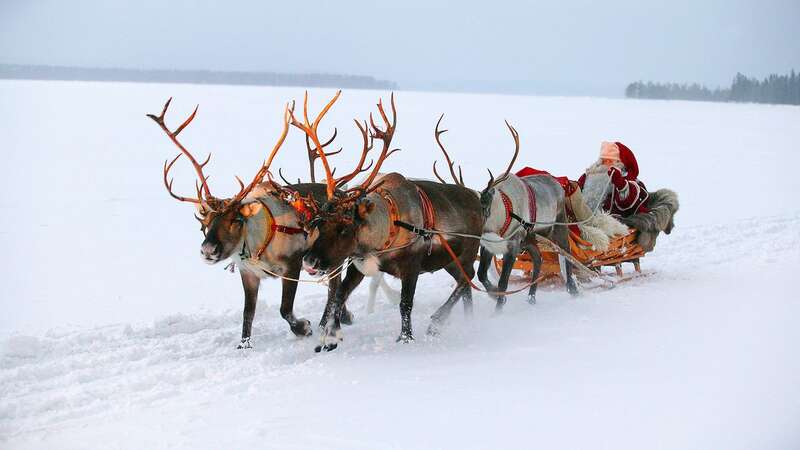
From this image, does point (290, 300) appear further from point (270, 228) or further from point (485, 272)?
point (485, 272)

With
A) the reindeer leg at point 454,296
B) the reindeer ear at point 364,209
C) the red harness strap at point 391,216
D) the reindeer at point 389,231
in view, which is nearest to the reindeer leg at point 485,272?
the reindeer leg at point 454,296

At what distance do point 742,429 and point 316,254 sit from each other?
9.36 feet

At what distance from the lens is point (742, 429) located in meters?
4.94

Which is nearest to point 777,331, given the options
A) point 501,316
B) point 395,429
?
point 501,316

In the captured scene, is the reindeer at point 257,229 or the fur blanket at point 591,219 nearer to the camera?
the reindeer at point 257,229

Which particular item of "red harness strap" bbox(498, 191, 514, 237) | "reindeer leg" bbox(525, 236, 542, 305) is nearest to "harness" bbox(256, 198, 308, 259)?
"red harness strap" bbox(498, 191, 514, 237)

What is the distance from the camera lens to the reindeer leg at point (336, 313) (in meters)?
6.31

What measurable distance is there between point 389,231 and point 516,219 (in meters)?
1.84

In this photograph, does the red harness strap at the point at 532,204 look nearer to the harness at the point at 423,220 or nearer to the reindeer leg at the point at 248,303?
the harness at the point at 423,220

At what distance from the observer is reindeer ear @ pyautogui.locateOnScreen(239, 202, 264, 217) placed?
6.21 meters

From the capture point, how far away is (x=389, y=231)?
6.22 metres

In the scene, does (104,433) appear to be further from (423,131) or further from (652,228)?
(423,131)

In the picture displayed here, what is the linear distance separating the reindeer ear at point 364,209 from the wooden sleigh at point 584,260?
2.82 meters

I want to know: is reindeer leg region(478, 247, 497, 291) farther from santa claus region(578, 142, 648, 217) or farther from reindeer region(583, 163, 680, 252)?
santa claus region(578, 142, 648, 217)
